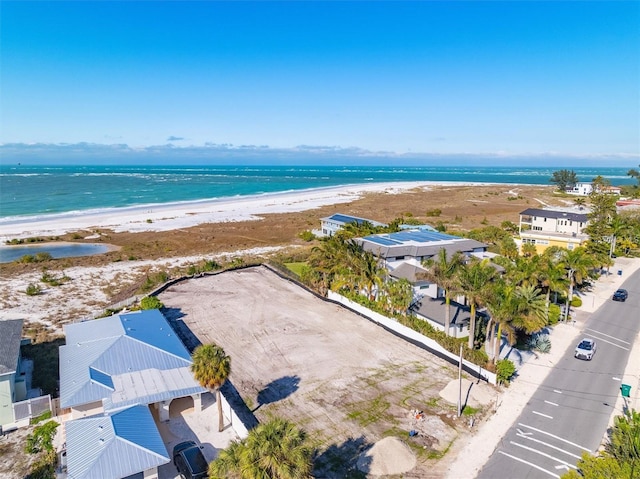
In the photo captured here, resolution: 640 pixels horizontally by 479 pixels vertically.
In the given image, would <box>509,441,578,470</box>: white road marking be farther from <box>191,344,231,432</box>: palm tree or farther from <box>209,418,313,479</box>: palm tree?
<box>191,344,231,432</box>: palm tree

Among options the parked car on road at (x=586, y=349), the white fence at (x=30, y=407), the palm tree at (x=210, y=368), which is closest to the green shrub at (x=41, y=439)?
the white fence at (x=30, y=407)

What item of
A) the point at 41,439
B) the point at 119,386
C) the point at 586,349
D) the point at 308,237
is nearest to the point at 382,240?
the point at 586,349

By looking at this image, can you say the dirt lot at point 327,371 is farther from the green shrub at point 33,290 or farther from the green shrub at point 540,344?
the green shrub at point 33,290

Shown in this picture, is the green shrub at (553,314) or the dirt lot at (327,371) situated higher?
the green shrub at (553,314)

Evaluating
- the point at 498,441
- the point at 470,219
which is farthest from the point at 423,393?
the point at 470,219

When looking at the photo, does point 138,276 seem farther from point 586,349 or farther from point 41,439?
point 586,349

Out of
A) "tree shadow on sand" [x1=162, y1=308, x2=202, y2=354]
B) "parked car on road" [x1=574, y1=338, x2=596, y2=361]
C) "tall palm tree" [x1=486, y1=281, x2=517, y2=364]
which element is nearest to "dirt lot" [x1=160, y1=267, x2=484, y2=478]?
"tree shadow on sand" [x1=162, y1=308, x2=202, y2=354]

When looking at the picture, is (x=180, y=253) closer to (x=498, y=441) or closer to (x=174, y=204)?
(x=498, y=441)
